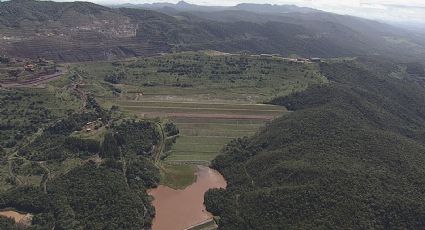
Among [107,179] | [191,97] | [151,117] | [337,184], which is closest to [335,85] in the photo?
[191,97]

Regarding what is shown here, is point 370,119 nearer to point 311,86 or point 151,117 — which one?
point 311,86

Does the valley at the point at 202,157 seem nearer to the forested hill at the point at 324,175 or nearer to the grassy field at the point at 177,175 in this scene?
the forested hill at the point at 324,175

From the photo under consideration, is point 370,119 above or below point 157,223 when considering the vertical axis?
above

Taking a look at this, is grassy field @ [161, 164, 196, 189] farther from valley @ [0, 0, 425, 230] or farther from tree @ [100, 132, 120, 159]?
tree @ [100, 132, 120, 159]

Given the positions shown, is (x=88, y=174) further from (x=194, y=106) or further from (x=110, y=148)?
(x=194, y=106)

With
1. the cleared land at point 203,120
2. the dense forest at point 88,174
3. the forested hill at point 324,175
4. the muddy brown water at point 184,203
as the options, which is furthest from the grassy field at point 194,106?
the forested hill at point 324,175
